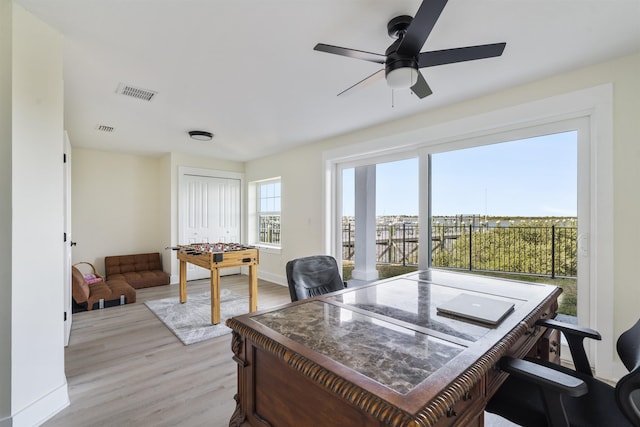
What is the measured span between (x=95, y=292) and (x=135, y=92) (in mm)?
2949

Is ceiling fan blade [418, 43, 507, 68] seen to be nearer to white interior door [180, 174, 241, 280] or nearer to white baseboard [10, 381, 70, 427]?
white baseboard [10, 381, 70, 427]

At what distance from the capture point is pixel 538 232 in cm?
279

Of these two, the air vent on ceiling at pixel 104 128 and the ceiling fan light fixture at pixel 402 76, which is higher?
the air vent on ceiling at pixel 104 128

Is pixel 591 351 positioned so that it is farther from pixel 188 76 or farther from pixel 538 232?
pixel 188 76

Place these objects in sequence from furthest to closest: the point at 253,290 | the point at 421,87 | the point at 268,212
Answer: the point at 268,212 → the point at 253,290 → the point at 421,87

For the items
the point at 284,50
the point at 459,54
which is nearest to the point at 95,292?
the point at 284,50

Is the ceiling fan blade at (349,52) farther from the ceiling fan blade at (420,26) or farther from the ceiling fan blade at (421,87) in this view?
the ceiling fan blade at (421,87)

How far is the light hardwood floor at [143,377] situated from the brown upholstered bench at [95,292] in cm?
34

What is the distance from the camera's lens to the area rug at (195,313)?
3181 mm

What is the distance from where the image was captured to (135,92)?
9.40 ft

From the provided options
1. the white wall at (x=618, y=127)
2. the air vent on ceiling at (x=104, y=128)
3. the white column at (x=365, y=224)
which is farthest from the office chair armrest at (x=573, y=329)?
the air vent on ceiling at (x=104, y=128)

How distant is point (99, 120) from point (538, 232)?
514 cm

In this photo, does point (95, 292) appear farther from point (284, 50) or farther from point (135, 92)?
point (284, 50)

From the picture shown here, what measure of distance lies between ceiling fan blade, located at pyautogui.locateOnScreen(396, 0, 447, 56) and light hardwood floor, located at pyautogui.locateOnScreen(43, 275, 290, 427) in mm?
2477
